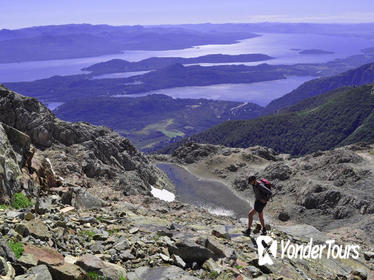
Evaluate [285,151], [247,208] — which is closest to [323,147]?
[285,151]

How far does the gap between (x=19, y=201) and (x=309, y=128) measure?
570 feet

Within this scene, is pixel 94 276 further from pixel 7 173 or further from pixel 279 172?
pixel 279 172

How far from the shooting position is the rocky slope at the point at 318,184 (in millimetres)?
A: 45713

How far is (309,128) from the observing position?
177875 mm

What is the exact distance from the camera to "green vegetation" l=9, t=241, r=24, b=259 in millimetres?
10172

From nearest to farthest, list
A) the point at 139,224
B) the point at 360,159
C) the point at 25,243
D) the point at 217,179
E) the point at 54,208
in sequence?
the point at 25,243, the point at 54,208, the point at 139,224, the point at 360,159, the point at 217,179

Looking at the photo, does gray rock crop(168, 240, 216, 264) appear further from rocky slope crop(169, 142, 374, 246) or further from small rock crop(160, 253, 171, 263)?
rocky slope crop(169, 142, 374, 246)

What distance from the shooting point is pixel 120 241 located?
46.4 ft

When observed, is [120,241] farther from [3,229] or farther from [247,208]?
[247,208]

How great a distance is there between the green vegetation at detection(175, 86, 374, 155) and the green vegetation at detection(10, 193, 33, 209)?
15556 cm

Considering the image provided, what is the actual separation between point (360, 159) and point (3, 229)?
60.8 metres

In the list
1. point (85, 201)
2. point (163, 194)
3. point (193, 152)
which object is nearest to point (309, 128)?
point (193, 152)

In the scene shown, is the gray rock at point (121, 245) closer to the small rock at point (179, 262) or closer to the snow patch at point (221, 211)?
the small rock at point (179, 262)

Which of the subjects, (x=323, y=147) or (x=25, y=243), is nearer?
(x=25, y=243)
